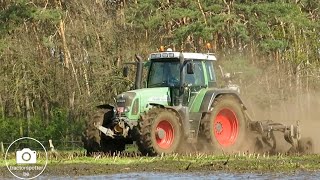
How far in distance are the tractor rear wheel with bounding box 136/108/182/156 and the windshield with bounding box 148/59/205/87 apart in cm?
118

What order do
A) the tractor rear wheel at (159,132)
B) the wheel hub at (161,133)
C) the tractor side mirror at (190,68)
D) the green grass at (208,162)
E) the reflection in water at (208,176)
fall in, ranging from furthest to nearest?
1. the tractor side mirror at (190,68)
2. the wheel hub at (161,133)
3. the tractor rear wheel at (159,132)
4. the green grass at (208,162)
5. the reflection in water at (208,176)

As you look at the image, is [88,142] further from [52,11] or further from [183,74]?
[52,11]

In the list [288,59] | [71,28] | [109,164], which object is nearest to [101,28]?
[71,28]

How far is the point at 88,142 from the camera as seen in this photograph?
20.7 meters

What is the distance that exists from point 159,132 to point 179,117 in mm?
752

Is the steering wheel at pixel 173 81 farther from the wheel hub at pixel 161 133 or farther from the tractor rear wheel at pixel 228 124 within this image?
the wheel hub at pixel 161 133

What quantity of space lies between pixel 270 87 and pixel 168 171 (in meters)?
19.5

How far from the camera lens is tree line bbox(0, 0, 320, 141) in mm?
35000

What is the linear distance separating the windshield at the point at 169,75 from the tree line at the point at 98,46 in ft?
38.9

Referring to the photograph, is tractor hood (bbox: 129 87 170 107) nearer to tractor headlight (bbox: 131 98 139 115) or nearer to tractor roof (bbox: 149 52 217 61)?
tractor headlight (bbox: 131 98 139 115)

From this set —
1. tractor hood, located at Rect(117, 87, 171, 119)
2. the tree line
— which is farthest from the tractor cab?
the tree line

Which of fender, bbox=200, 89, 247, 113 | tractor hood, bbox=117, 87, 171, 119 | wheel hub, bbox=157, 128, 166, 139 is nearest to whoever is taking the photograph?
wheel hub, bbox=157, 128, 166, 139

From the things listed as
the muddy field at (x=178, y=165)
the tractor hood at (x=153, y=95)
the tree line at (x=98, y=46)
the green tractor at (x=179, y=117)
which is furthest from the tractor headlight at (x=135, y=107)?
the tree line at (x=98, y=46)

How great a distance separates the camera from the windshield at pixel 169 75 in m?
21.4
